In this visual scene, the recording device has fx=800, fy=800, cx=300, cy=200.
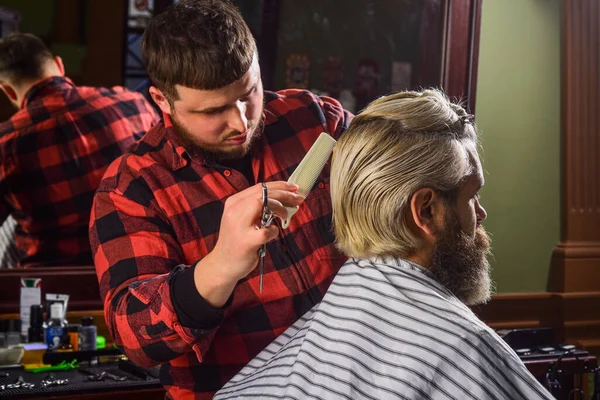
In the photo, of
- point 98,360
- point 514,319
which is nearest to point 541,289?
point 514,319

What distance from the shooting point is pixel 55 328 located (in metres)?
2.76

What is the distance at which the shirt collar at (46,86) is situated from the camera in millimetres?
2826

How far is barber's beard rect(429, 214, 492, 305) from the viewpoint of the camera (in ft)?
5.70

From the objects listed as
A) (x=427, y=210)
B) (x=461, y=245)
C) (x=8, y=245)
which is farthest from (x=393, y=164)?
(x=8, y=245)

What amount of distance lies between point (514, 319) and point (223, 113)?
214cm

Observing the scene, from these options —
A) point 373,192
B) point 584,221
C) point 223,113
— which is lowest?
point 584,221

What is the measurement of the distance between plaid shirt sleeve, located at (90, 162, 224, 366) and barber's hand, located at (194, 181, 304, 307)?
5 centimetres

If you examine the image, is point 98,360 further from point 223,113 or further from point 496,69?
point 496,69

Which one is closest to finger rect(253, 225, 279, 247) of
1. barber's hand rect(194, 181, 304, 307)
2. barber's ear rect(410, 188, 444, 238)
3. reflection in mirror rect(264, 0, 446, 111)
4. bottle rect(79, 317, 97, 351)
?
barber's hand rect(194, 181, 304, 307)

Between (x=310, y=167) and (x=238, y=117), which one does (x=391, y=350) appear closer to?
(x=310, y=167)

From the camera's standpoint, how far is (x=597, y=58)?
3504mm

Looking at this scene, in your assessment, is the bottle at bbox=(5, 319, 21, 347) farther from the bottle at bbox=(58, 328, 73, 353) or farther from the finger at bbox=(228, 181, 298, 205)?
the finger at bbox=(228, 181, 298, 205)

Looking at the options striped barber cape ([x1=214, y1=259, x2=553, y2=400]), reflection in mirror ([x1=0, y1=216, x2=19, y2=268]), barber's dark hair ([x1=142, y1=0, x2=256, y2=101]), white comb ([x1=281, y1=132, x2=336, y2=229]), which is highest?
barber's dark hair ([x1=142, y1=0, x2=256, y2=101])

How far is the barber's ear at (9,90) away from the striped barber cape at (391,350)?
151 centimetres
